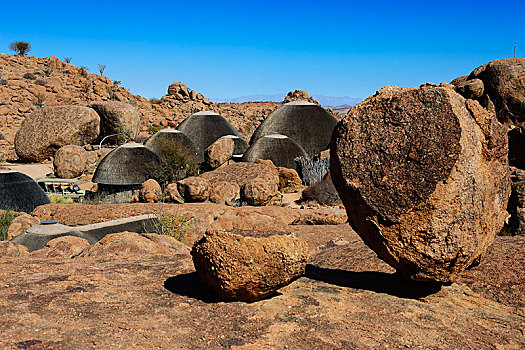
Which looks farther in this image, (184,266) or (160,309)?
(184,266)

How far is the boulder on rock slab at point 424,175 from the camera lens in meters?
3.69

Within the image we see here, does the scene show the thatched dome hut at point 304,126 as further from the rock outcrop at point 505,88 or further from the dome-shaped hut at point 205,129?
the rock outcrop at point 505,88

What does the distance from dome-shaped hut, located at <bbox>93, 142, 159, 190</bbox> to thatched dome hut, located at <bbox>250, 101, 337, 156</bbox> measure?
8382 mm

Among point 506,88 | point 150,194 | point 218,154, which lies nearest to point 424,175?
point 150,194

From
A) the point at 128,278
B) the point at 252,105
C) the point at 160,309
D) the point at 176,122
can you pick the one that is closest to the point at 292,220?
the point at 128,278

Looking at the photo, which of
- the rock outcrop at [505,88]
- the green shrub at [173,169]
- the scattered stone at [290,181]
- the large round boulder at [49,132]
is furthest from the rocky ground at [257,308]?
the large round boulder at [49,132]

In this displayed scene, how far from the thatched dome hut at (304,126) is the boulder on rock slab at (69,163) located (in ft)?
28.2

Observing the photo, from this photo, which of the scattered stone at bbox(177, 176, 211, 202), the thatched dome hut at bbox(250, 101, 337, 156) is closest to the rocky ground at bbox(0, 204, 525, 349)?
the scattered stone at bbox(177, 176, 211, 202)

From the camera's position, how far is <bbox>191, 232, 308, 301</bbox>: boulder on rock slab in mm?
3730

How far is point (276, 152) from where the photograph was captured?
1833cm

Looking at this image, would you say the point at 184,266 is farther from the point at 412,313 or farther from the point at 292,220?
the point at 292,220

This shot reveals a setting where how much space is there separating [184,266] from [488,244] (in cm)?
318

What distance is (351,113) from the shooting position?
4023mm

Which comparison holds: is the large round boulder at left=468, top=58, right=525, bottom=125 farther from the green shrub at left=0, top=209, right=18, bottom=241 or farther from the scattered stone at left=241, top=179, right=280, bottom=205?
the green shrub at left=0, top=209, right=18, bottom=241
